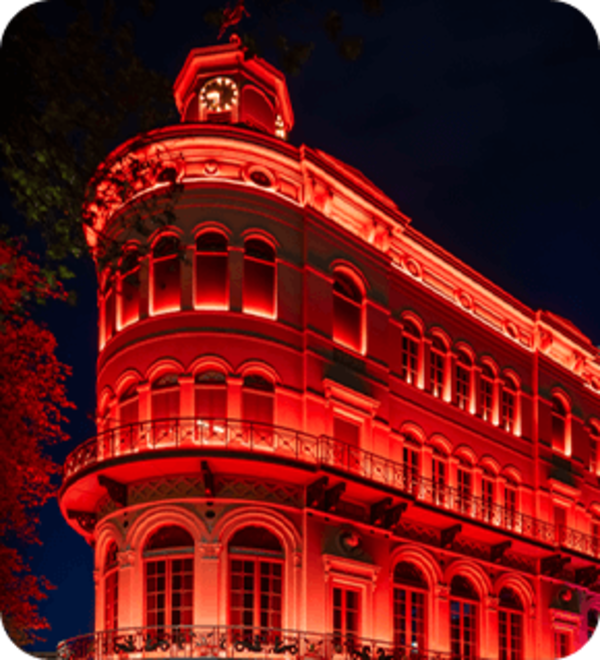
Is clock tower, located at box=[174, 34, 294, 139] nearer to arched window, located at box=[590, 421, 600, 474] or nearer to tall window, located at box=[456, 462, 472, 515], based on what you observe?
tall window, located at box=[456, 462, 472, 515]

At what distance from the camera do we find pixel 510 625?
93.9 feet

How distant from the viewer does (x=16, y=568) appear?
2272cm

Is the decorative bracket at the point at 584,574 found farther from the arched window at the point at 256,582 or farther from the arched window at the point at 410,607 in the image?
the arched window at the point at 256,582

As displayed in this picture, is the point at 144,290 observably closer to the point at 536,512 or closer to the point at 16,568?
the point at 16,568

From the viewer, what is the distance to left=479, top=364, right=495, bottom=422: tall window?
3025 cm

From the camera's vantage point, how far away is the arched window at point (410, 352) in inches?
1080

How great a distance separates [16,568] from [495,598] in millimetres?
12957

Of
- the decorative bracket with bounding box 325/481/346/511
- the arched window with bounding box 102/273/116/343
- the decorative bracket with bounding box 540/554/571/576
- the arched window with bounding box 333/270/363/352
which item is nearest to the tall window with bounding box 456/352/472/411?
the arched window with bounding box 333/270/363/352

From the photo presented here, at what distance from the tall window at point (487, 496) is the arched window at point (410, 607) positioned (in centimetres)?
376

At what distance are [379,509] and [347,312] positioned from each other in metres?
5.09

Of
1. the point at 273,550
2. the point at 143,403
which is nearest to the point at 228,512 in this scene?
the point at 273,550

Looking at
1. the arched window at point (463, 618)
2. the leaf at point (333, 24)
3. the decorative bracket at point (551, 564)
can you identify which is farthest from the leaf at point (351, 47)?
the decorative bracket at point (551, 564)

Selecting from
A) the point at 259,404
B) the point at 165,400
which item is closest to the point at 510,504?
the point at 259,404

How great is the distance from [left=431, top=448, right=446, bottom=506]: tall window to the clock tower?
1004 cm
